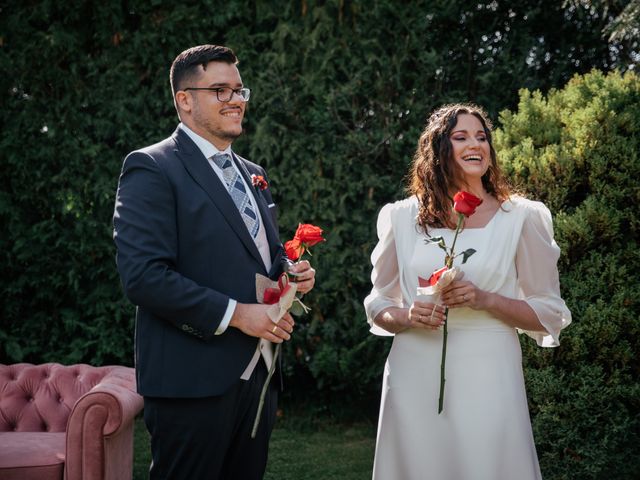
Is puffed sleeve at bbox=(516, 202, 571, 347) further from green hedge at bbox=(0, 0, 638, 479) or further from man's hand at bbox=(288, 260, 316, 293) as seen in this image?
green hedge at bbox=(0, 0, 638, 479)

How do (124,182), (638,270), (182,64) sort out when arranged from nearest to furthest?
1. (124,182)
2. (182,64)
3. (638,270)

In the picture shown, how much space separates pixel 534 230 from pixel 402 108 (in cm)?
309

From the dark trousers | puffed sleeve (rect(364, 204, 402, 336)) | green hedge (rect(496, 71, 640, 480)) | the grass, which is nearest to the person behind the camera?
the dark trousers

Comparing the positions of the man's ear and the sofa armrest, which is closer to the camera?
the man's ear

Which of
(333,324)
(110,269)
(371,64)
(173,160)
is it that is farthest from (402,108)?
(173,160)

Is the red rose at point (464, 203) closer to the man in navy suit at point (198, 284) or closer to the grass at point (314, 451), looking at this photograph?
the man in navy suit at point (198, 284)

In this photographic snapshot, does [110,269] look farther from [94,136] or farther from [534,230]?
[534,230]

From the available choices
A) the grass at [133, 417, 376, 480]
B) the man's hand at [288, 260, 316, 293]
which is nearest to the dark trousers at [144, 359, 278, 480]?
the man's hand at [288, 260, 316, 293]

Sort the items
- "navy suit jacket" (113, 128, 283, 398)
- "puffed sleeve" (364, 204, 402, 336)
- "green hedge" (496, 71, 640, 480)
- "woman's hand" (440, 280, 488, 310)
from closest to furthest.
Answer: "navy suit jacket" (113, 128, 283, 398) < "woman's hand" (440, 280, 488, 310) < "puffed sleeve" (364, 204, 402, 336) < "green hedge" (496, 71, 640, 480)

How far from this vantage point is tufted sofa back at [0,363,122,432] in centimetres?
425

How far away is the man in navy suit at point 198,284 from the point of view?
8.18 feet

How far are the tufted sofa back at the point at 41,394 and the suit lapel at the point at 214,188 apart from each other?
2.11 meters

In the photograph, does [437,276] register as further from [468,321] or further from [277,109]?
[277,109]

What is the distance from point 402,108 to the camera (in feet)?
19.3
